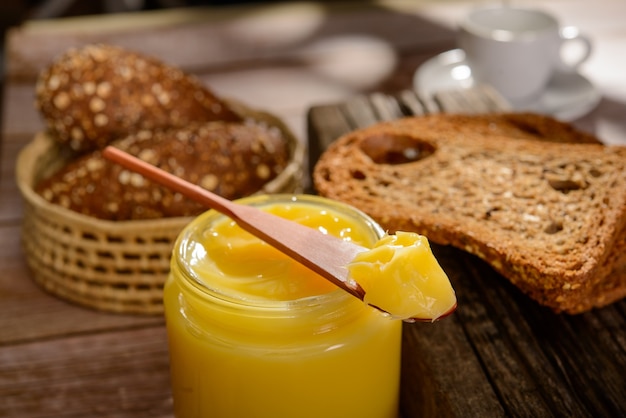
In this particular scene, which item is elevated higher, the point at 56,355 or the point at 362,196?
the point at 362,196

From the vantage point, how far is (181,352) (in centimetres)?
74

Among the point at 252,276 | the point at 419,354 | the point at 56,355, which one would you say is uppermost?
the point at 252,276

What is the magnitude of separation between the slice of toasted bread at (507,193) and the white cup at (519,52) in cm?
44

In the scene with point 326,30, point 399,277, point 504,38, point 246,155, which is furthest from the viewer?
point 326,30

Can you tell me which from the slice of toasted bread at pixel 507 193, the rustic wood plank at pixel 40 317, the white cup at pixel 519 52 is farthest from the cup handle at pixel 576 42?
the rustic wood plank at pixel 40 317

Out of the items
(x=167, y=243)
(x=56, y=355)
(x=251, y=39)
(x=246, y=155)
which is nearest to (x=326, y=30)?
(x=251, y=39)

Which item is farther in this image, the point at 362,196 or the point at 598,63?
the point at 598,63

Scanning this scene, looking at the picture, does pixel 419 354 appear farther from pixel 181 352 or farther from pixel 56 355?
pixel 56 355

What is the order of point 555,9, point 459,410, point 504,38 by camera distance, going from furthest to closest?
1. point 555,9
2. point 504,38
3. point 459,410

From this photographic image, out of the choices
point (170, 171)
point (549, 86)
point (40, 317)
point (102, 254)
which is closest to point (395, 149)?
point (170, 171)

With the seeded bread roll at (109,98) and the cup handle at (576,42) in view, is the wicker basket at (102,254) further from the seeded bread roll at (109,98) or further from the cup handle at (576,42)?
the cup handle at (576,42)

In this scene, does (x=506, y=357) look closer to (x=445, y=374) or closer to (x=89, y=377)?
(x=445, y=374)

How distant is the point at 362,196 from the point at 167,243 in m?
0.27

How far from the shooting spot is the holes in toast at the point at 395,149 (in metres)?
1.08
